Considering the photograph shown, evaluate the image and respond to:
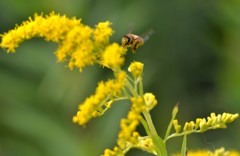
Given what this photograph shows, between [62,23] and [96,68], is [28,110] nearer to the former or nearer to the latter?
[96,68]

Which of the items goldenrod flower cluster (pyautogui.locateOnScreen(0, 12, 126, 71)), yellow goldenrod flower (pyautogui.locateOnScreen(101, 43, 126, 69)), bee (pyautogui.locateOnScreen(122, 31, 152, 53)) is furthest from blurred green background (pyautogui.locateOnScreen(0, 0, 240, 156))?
yellow goldenrod flower (pyautogui.locateOnScreen(101, 43, 126, 69))

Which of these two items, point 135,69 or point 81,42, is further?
point 135,69

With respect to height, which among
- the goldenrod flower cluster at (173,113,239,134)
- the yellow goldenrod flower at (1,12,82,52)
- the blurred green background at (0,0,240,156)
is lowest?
the goldenrod flower cluster at (173,113,239,134)

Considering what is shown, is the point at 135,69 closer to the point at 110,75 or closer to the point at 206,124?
the point at 206,124

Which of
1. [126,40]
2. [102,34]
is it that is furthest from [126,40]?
[102,34]

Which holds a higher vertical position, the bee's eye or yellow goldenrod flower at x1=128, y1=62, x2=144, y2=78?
the bee's eye

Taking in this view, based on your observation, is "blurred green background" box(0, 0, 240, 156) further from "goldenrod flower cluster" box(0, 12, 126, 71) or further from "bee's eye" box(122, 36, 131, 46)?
"goldenrod flower cluster" box(0, 12, 126, 71)

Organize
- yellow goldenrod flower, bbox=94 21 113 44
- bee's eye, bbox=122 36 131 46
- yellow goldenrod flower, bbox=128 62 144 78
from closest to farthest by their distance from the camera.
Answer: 1. yellow goldenrod flower, bbox=94 21 113 44
2. yellow goldenrod flower, bbox=128 62 144 78
3. bee's eye, bbox=122 36 131 46

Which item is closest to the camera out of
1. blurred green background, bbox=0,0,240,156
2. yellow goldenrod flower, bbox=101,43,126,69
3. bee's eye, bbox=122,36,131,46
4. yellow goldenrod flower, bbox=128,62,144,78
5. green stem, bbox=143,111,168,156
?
yellow goldenrod flower, bbox=101,43,126,69

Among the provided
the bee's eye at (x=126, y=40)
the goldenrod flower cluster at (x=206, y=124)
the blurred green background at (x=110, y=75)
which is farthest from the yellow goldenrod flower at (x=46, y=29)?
the blurred green background at (x=110, y=75)
